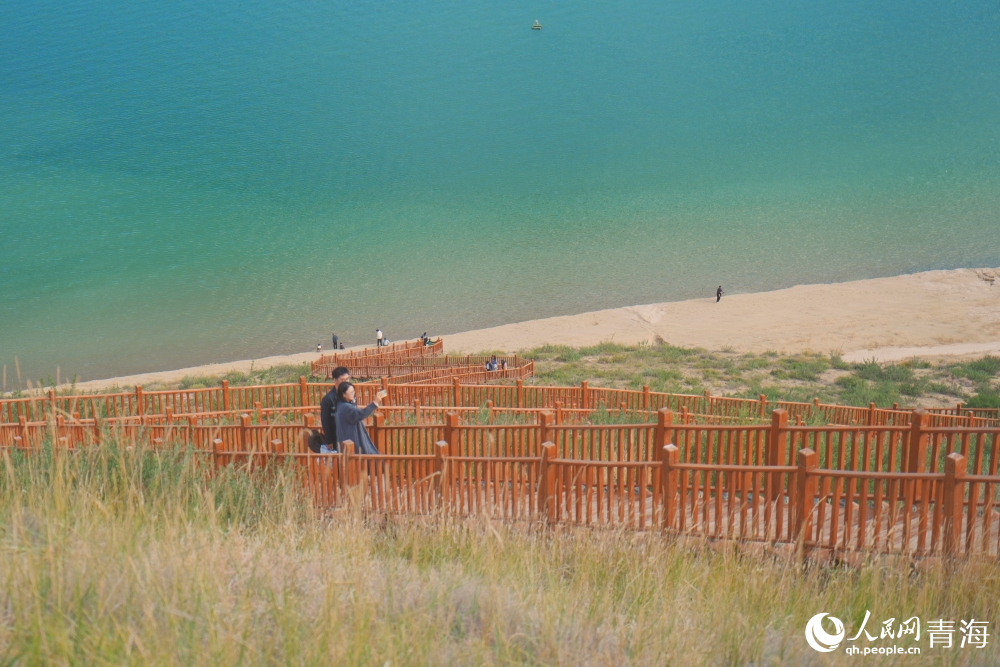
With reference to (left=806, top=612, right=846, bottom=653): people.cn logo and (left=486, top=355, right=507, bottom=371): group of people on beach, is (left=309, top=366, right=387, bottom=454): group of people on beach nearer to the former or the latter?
(left=806, top=612, right=846, bottom=653): people.cn logo

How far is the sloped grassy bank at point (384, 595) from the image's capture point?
371cm

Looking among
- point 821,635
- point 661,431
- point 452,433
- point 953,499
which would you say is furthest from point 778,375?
point 821,635

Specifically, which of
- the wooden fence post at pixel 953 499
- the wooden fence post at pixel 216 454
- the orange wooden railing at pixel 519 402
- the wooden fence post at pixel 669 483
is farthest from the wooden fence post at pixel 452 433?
the orange wooden railing at pixel 519 402

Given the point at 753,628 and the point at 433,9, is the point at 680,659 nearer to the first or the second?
the point at 753,628

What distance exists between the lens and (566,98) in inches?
3755

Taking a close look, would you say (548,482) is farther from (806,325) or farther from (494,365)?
(806,325)

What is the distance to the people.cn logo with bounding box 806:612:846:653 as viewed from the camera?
462 centimetres

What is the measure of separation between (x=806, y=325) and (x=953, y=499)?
32796 millimetres

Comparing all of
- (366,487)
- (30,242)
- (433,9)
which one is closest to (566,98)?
(433,9)

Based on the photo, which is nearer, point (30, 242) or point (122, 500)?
point (122, 500)

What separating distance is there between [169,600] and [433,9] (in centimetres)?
13153

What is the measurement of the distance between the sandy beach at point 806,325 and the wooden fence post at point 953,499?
24.1 meters

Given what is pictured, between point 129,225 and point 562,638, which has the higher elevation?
point 129,225

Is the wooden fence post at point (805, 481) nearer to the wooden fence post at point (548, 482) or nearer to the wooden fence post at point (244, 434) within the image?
the wooden fence post at point (548, 482)
